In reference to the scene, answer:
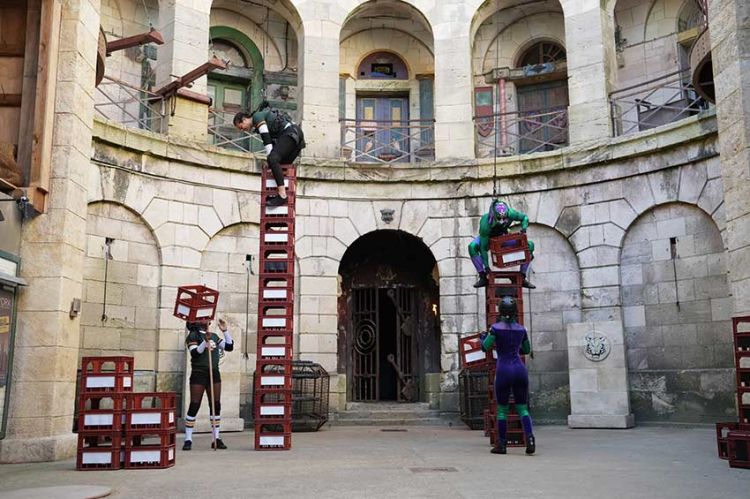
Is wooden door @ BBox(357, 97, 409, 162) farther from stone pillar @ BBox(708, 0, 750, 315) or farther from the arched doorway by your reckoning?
stone pillar @ BBox(708, 0, 750, 315)

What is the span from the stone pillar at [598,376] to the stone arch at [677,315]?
0.54 m

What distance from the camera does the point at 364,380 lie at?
20.2m

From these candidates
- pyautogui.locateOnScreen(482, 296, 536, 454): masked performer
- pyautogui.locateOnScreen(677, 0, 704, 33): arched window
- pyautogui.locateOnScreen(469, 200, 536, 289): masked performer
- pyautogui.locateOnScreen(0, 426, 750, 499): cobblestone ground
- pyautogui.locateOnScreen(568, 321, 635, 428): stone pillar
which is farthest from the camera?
pyautogui.locateOnScreen(677, 0, 704, 33): arched window

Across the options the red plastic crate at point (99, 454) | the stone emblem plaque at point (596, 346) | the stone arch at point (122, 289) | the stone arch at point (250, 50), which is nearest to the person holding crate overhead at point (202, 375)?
the red plastic crate at point (99, 454)

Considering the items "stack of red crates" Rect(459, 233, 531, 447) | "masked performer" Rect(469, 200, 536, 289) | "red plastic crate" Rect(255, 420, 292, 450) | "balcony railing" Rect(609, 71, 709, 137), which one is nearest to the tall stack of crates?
"red plastic crate" Rect(255, 420, 292, 450)

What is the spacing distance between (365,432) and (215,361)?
4.19m

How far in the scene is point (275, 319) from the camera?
460 inches

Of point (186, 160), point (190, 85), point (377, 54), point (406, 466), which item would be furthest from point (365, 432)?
point (377, 54)

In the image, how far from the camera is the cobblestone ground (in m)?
7.41

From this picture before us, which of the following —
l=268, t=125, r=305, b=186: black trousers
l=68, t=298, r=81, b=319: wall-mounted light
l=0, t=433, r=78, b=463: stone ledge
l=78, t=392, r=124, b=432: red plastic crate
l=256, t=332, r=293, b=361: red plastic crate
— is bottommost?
l=0, t=433, r=78, b=463: stone ledge

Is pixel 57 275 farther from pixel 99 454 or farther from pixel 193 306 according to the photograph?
pixel 99 454

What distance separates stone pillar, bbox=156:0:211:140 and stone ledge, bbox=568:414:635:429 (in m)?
10.6

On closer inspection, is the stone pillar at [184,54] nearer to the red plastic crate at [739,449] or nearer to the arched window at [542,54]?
the arched window at [542,54]

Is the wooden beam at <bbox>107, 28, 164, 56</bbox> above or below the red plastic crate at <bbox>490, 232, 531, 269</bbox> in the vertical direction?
above
